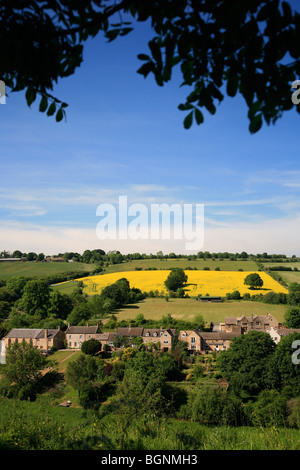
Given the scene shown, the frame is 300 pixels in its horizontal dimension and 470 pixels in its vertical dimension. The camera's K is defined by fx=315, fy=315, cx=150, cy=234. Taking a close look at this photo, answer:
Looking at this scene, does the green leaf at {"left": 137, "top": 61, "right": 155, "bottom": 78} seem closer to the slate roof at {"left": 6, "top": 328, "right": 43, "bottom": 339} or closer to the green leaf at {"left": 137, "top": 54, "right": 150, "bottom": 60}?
the green leaf at {"left": 137, "top": 54, "right": 150, "bottom": 60}

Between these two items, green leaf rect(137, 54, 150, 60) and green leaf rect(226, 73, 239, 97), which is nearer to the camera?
green leaf rect(226, 73, 239, 97)

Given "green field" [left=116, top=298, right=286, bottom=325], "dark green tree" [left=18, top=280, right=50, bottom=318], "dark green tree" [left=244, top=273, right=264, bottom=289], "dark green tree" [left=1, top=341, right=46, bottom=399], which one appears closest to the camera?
"dark green tree" [left=1, top=341, right=46, bottom=399]

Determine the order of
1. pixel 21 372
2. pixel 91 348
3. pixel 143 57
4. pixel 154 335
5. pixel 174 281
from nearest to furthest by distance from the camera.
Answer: pixel 143 57, pixel 21 372, pixel 91 348, pixel 154 335, pixel 174 281

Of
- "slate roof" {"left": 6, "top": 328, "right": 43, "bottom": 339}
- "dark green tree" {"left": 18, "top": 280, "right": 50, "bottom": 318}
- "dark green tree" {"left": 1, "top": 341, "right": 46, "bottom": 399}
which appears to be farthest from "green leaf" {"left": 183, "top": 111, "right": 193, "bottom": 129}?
"dark green tree" {"left": 18, "top": 280, "right": 50, "bottom": 318}

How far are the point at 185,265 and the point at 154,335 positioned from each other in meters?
56.2

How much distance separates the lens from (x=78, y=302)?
236ft

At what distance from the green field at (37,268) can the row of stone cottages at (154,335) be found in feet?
148

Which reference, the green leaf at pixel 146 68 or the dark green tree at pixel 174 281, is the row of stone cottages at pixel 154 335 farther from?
the green leaf at pixel 146 68

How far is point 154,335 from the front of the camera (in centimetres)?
4975

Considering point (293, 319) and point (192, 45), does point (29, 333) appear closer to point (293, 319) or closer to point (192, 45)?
point (293, 319)

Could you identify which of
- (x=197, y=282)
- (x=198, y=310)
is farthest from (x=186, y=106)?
(x=197, y=282)

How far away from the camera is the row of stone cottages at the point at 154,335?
1913 inches

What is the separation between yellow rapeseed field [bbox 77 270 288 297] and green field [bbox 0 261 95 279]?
1074 centimetres

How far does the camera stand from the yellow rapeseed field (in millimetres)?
77812
